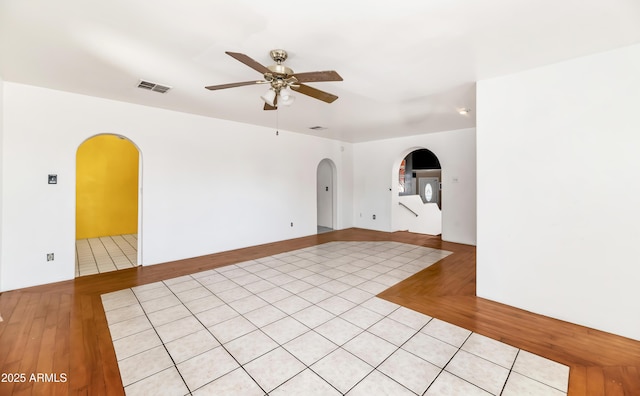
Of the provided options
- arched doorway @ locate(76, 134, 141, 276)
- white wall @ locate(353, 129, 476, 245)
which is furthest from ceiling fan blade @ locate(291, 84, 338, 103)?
arched doorway @ locate(76, 134, 141, 276)

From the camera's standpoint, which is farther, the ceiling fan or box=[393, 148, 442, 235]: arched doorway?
box=[393, 148, 442, 235]: arched doorway

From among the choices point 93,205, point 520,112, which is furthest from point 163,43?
point 93,205

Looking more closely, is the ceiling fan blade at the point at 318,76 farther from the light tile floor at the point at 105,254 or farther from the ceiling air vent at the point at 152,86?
the light tile floor at the point at 105,254

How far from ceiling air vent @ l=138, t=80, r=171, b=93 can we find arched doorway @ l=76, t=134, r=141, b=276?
3.03m

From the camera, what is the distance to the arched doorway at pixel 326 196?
25.5 ft

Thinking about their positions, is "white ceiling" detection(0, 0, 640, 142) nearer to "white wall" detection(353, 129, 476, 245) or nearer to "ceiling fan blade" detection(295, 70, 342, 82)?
"ceiling fan blade" detection(295, 70, 342, 82)

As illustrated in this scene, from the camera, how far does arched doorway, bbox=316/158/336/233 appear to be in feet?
25.5

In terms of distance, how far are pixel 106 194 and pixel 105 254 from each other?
2353 mm

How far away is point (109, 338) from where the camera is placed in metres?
2.35

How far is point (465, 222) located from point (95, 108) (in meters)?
7.28

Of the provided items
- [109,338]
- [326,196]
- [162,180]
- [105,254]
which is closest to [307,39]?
[109,338]

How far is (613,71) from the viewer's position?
240cm

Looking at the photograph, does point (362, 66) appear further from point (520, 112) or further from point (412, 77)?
point (520, 112)

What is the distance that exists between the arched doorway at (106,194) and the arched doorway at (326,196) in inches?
189
